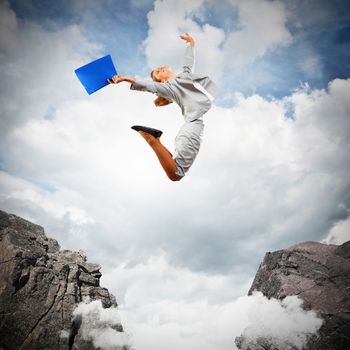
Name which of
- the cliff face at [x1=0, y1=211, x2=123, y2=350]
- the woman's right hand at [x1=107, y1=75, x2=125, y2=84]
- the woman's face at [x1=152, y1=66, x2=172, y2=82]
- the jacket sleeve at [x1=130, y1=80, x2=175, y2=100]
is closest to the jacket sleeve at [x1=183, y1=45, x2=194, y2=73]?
the woman's face at [x1=152, y1=66, x2=172, y2=82]

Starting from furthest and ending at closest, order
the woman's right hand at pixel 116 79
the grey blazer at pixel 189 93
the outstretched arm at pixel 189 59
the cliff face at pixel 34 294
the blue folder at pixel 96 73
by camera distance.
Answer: the cliff face at pixel 34 294
the outstretched arm at pixel 189 59
the grey blazer at pixel 189 93
the woman's right hand at pixel 116 79
the blue folder at pixel 96 73

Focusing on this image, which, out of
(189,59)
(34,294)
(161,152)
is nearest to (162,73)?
(189,59)

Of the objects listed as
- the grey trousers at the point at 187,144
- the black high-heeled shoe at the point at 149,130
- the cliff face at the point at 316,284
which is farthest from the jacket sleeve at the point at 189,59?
the cliff face at the point at 316,284

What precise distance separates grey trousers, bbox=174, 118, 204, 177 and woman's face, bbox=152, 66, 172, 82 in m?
1.26

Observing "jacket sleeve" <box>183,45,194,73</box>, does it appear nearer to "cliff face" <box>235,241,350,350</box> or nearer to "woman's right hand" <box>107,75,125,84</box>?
"woman's right hand" <box>107,75,125,84</box>

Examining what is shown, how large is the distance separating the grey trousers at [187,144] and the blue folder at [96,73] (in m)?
1.71

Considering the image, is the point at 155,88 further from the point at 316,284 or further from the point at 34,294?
the point at 34,294

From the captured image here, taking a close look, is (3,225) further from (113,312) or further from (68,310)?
(113,312)

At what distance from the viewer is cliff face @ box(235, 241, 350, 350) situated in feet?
29.9

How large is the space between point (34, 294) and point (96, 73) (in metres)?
17.3

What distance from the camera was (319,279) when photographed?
35.4 ft

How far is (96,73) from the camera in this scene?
16.4 feet

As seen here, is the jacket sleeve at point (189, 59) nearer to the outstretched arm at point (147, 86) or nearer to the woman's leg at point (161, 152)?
the outstretched arm at point (147, 86)

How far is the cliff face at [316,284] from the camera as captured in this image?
912cm
